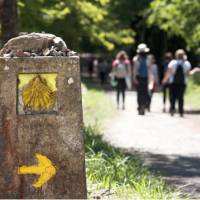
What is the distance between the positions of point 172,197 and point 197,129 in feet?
33.0

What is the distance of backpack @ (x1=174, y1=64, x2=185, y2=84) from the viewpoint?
22.4 meters

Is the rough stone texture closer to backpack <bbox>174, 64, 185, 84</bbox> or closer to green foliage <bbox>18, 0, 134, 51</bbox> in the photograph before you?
green foliage <bbox>18, 0, 134, 51</bbox>

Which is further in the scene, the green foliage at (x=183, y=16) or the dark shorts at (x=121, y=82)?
the green foliage at (x=183, y=16)

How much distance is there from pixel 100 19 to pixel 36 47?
19.2 metres

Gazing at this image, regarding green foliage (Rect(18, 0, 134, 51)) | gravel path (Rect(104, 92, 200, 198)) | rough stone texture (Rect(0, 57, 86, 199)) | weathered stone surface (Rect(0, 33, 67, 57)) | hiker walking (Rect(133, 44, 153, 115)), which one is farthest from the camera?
hiker walking (Rect(133, 44, 153, 115))

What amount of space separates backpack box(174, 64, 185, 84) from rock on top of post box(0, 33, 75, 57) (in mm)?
15505

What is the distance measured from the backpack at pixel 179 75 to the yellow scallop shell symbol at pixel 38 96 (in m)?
15.8

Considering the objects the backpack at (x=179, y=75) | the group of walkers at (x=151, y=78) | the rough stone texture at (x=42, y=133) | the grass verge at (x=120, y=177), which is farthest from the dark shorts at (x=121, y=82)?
the rough stone texture at (x=42, y=133)

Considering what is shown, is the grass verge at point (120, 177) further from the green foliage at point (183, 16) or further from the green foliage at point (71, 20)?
the green foliage at point (183, 16)

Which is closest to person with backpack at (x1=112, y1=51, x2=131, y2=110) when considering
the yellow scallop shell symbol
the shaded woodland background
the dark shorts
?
the dark shorts

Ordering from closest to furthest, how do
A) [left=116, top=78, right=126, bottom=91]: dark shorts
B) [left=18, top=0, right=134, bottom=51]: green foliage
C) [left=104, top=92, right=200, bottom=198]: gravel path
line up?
[left=104, top=92, right=200, bottom=198]: gravel path, [left=18, top=0, right=134, bottom=51]: green foliage, [left=116, top=78, right=126, bottom=91]: dark shorts

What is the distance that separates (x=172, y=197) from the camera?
8586 millimetres

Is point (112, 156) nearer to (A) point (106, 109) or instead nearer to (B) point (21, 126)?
(B) point (21, 126)

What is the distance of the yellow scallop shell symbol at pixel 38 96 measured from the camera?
6.77 m
